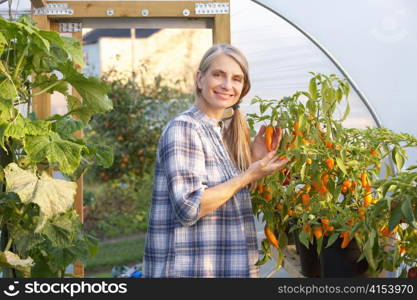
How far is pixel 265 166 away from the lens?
184 cm

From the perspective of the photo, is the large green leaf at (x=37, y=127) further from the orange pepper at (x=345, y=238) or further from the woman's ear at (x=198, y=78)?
the orange pepper at (x=345, y=238)

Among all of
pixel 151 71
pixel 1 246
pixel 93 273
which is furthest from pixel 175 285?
pixel 151 71

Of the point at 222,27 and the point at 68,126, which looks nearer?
the point at 68,126

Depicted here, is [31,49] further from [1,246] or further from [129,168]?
[129,168]

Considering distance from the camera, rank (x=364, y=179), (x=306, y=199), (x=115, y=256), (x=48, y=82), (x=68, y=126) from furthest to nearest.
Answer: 1. (x=115, y=256)
2. (x=68, y=126)
3. (x=48, y=82)
4. (x=306, y=199)
5. (x=364, y=179)

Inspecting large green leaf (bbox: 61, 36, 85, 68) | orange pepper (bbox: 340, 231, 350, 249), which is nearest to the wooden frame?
large green leaf (bbox: 61, 36, 85, 68)

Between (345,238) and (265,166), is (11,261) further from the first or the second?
(345,238)

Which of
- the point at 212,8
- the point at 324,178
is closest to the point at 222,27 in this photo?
the point at 212,8

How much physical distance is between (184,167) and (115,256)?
439 cm

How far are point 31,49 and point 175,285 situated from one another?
923 millimetres

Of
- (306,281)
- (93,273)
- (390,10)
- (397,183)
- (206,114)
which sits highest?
(390,10)

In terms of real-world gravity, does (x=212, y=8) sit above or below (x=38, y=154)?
above

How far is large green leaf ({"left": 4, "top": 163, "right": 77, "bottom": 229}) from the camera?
1857mm

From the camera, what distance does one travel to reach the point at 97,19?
3.48m
